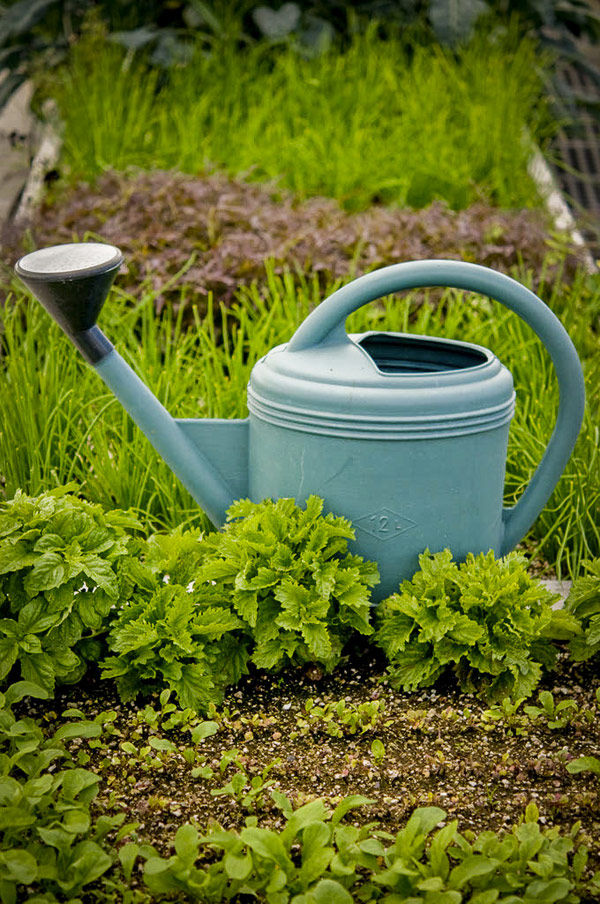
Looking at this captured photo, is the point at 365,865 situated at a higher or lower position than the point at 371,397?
lower

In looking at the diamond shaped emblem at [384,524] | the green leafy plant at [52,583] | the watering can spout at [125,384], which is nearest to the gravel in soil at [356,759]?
the green leafy plant at [52,583]

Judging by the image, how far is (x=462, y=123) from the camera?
4840 mm

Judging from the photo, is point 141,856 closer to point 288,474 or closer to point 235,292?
point 288,474

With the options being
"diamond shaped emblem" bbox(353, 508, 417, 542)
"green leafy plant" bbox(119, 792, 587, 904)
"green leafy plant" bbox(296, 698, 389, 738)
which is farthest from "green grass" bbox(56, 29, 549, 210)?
"green leafy plant" bbox(119, 792, 587, 904)

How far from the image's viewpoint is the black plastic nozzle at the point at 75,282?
1662 mm

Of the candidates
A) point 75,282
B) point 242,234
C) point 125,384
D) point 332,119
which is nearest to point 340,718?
point 125,384

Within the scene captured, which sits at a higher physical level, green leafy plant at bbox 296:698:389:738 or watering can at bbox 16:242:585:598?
watering can at bbox 16:242:585:598

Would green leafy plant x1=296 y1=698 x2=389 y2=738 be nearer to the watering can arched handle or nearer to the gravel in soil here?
the gravel in soil

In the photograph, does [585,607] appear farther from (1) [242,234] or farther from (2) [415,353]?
(1) [242,234]

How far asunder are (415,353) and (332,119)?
3117 mm

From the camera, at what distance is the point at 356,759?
1584 mm

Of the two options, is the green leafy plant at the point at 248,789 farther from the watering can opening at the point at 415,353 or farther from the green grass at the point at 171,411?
the watering can opening at the point at 415,353

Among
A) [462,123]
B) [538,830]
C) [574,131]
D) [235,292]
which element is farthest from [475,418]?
[574,131]

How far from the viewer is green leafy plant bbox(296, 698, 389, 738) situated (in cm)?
164
